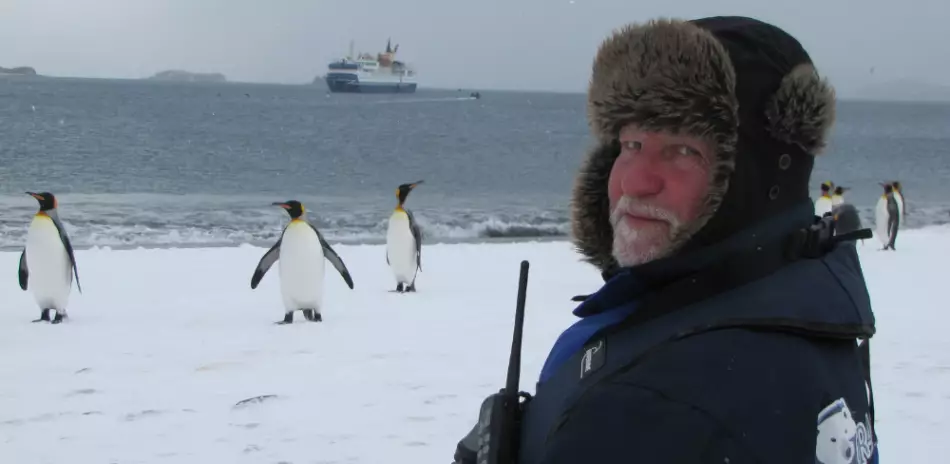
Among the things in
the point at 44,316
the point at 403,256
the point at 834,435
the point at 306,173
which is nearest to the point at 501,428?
the point at 834,435

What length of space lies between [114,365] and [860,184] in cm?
3123

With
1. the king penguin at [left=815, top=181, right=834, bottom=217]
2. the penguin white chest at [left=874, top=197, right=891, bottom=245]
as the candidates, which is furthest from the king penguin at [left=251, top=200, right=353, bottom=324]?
the penguin white chest at [left=874, top=197, right=891, bottom=245]

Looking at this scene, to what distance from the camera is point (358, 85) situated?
354 ft

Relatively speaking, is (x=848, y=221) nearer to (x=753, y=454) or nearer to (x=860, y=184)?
(x=753, y=454)

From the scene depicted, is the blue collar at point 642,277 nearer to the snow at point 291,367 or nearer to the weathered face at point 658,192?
the weathered face at point 658,192

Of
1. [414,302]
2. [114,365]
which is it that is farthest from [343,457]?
[414,302]

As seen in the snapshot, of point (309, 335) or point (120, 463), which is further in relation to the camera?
point (309, 335)

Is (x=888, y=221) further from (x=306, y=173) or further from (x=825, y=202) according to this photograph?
(x=306, y=173)

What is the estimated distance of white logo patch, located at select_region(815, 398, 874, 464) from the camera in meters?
0.92

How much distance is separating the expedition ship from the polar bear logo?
107 m

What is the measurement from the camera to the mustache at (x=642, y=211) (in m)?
1.05

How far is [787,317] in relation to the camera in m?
0.93

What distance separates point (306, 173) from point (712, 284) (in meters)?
30.9

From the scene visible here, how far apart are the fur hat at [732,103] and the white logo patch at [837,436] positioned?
224mm
